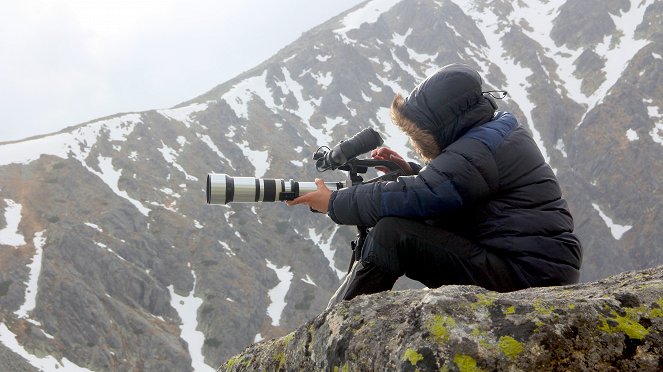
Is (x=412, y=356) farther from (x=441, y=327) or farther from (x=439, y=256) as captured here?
(x=439, y=256)

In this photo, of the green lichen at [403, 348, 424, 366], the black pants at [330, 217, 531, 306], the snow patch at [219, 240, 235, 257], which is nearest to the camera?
the green lichen at [403, 348, 424, 366]

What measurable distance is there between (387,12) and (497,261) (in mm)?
185118

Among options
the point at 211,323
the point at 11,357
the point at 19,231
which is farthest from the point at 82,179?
the point at 11,357

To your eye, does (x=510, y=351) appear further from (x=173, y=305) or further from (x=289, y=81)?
(x=289, y=81)

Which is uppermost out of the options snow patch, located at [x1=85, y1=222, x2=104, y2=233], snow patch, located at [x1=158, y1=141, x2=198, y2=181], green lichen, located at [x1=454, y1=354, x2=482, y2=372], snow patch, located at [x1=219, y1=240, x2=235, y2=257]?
green lichen, located at [x1=454, y1=354, x2=482, y2=372]

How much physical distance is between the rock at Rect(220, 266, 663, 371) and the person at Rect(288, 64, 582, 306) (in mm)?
643

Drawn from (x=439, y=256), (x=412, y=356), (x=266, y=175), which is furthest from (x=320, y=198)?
(x=266, y=175)

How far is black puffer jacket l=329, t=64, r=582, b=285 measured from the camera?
3.39 m

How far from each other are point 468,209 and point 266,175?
98.8 m

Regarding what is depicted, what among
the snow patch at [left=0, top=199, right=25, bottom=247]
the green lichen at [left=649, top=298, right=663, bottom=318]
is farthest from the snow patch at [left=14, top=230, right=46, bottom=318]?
the green lichen at [left=649, top=298, right=663, bottom=318]

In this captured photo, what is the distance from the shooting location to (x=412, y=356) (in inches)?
90.8

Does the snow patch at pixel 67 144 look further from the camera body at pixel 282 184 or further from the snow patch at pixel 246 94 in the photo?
the camera body at pixel 282 184

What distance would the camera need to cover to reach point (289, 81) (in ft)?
463

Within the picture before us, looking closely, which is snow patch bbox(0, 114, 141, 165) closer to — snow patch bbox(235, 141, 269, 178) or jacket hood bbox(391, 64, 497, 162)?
snow patch bbox(235, 141, 269, 178)
